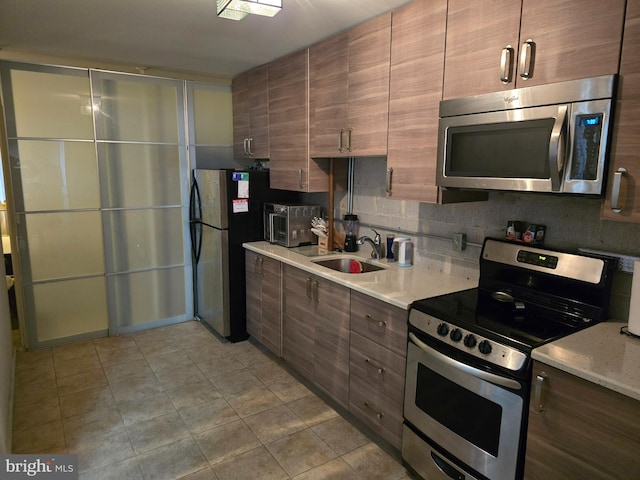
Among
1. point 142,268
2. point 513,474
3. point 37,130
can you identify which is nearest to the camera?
point 513,474

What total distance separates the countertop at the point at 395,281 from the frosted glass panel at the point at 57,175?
1.88 metres

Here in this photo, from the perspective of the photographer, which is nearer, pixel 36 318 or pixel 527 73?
pixel 527 73

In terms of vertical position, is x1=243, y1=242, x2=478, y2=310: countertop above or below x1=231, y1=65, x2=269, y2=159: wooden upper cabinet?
below

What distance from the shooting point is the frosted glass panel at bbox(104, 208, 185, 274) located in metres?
3.80

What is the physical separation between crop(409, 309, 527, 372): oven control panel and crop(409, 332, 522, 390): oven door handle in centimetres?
5

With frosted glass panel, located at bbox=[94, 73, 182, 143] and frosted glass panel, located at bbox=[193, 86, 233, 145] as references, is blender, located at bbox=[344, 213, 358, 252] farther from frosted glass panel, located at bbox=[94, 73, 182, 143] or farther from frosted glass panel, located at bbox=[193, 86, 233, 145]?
frosted glass panel, located at bbox=[94, 73, 182, 143]

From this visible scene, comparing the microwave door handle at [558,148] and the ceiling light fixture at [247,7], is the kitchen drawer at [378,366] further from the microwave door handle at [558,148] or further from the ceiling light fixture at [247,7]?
the ceiling light fixture at [247,7]

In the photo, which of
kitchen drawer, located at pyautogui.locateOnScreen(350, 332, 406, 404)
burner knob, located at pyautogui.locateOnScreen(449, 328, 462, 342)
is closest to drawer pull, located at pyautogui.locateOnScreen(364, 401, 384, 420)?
kitchen drawer, located at pyautogui.locateOnScreen(350, 332, 406, 404)

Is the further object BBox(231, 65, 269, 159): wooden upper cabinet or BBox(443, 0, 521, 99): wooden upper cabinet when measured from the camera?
BBox(231, 65, 269, 159): wooden upper cabinet

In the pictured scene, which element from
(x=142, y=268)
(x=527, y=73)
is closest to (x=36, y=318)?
(x=142, y=268)

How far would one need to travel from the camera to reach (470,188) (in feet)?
6.44

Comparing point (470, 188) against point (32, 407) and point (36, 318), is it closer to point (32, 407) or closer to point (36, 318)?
point (32, 407)

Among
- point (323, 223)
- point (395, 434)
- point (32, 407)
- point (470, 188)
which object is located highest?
point (470, 188)

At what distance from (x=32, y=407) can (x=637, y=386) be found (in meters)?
3.22
